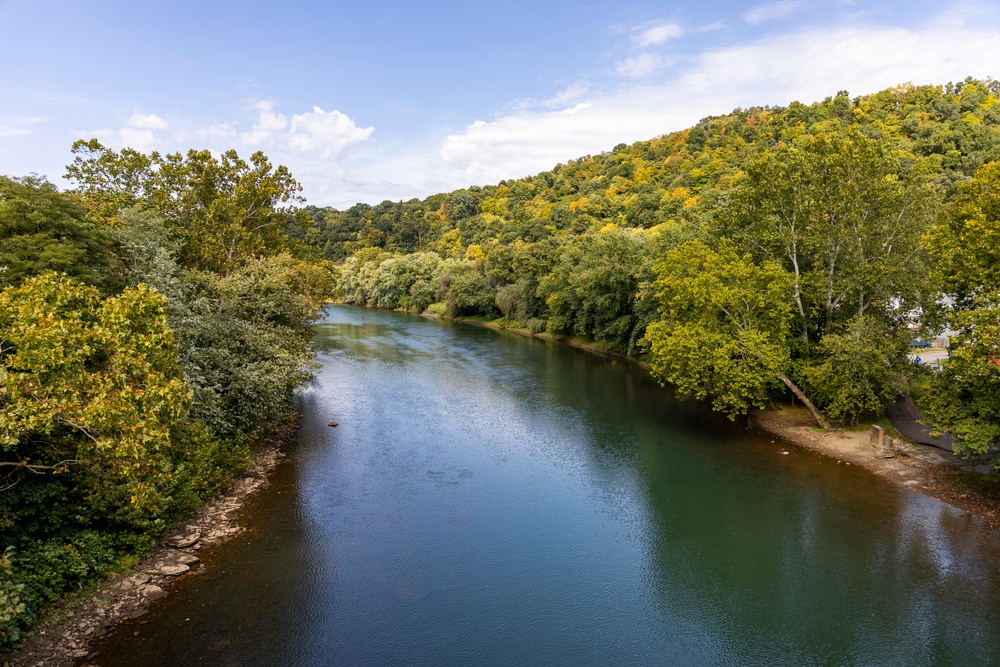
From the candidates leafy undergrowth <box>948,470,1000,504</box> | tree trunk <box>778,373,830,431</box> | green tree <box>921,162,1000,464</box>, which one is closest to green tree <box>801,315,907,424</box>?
tree trunk <box>778,373,830,431</box>

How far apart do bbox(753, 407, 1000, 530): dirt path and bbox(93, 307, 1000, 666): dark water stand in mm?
712

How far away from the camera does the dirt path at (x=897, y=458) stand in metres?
18.2

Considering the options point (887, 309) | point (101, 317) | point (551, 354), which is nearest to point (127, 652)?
point (101, 317)

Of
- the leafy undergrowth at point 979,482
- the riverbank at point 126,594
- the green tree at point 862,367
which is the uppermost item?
the green tree at point 862,367

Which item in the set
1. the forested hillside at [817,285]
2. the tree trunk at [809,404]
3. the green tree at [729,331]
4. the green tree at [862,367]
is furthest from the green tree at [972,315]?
the green tree at [729,331]

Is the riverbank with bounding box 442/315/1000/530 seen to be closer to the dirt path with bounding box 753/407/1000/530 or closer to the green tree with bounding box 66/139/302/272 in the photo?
the dirt path with bounding box 753/407/1000/530

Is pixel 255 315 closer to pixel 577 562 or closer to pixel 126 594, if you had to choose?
pixel 126 594

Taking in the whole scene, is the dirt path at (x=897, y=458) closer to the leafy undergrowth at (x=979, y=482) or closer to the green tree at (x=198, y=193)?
the leafy undergrowth at (x=979, y=482)

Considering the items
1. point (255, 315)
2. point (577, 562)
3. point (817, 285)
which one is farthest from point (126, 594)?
point (817, 285)

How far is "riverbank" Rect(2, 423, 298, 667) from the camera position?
434 inches

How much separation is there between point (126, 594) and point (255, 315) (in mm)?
11963

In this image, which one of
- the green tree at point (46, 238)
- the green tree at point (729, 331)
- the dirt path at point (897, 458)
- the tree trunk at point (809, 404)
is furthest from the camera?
the tree trunk at point (809, 404)

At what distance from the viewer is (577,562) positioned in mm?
15609

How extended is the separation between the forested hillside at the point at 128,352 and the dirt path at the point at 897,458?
72.0 ft
